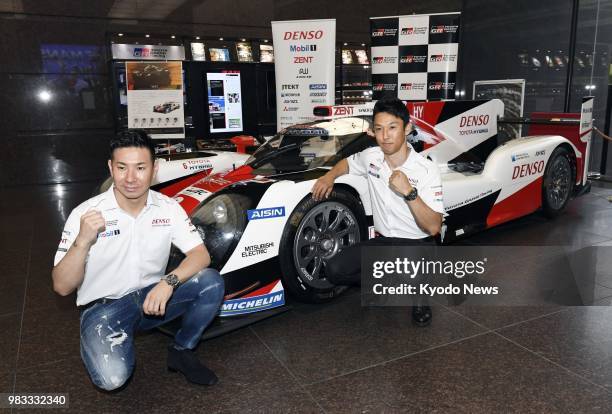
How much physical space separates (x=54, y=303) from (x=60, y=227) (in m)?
2.28

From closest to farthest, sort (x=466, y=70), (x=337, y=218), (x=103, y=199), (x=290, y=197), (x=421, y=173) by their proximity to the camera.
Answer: (x=103, y=199) < (x=421, y=173) < (x=290, y=197) < (x=337, y=218) < (x=466, y=70)

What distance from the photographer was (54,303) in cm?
333

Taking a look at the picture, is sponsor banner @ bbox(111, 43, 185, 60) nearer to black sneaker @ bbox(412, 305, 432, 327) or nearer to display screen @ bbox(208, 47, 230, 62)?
display screen @ bbox(208, 47, 230, 62)

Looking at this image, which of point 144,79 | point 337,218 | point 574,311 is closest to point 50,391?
point 337,218

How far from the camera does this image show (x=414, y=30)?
659 centimetres

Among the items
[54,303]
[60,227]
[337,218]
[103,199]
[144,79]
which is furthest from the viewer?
[144,79]

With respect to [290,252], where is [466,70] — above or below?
above

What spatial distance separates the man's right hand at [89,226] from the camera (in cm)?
180

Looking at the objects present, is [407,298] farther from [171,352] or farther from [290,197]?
[171,352]

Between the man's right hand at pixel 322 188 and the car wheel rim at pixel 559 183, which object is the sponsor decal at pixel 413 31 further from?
the man's right hand at pixel 322 188

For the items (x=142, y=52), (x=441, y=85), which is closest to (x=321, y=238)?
(x=441, y=85)

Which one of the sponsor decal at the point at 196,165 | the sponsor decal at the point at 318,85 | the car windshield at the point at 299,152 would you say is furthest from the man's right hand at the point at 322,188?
the sponsor decal at the point at 318,85

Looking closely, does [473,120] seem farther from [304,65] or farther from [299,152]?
[304,65]

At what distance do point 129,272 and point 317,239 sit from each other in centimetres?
119
